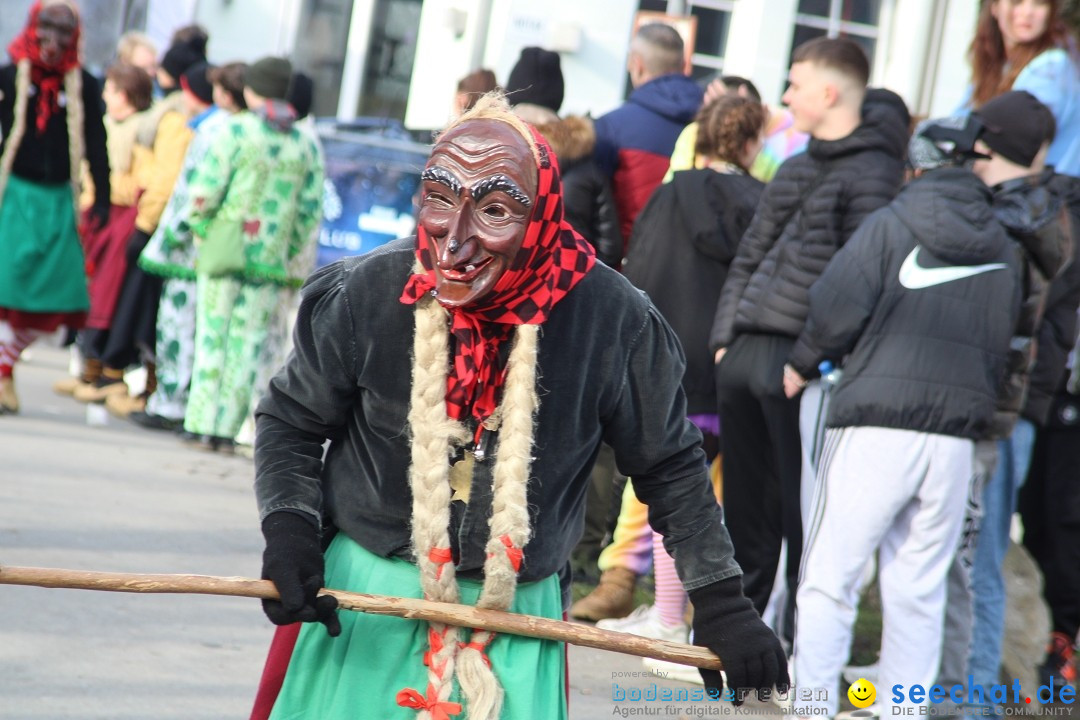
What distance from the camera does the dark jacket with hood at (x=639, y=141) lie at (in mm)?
6246

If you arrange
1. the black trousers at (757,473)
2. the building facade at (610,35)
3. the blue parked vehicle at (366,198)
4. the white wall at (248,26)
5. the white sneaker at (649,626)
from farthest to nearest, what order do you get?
the white wall at (248,26)
the building facade at (610,35)
the blue parked vehicle at (366,198)
the white sneaker at (649,626)
the black trousers at (757,473)

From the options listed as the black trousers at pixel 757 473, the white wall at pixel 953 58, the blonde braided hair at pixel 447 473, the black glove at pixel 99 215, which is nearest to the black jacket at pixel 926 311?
the black trousers at pixel 757 473

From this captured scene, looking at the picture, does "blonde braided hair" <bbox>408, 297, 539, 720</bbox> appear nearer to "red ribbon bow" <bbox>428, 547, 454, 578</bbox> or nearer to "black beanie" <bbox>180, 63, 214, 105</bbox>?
"red ribbon bow" <bbox>428, 547, 454, 578</bbox>

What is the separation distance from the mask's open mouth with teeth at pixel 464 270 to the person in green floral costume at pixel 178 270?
18.8 ft

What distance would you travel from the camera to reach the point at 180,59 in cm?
976

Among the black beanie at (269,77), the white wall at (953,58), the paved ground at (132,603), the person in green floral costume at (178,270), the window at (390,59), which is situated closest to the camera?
the paved ground at (132,603)

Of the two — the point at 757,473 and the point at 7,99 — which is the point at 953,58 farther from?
the point at 757,473

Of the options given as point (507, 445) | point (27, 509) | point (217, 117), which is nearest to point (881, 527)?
point (507, 445)

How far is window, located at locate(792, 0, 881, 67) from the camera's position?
1641 cm

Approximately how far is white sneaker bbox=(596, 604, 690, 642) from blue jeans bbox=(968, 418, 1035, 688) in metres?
1.07

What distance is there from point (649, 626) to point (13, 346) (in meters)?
4.51

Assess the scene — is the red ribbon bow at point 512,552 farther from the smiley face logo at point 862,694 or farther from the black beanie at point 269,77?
the black beanie at point 269,77

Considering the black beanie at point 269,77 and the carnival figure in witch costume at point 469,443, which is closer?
the carnival figure in witch costume at point 469,443

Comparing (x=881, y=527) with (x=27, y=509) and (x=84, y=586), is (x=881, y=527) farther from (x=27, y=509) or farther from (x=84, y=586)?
(x=27, y=509)
